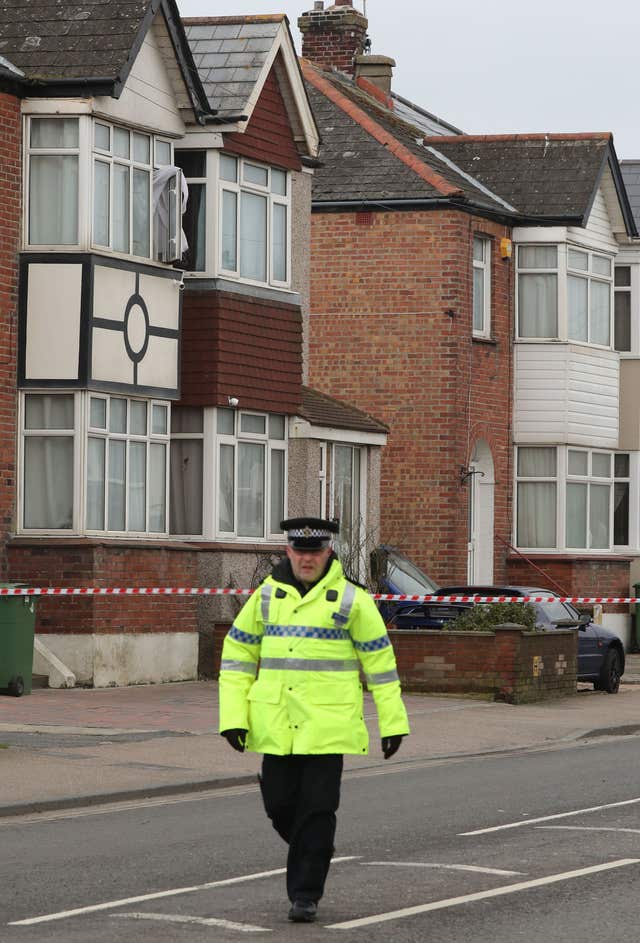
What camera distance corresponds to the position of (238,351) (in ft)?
84.1

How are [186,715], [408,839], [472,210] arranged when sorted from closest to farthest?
[408,839] → [186,715] → [472,210]

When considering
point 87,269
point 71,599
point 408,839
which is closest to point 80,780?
point 408,839

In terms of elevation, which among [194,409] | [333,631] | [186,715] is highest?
[194,409]

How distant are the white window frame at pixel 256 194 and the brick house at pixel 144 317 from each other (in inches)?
1.4

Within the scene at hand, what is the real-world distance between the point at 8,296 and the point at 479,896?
568 inches

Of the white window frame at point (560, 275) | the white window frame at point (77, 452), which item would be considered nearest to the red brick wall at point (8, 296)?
the white window frame at point (77, 452)

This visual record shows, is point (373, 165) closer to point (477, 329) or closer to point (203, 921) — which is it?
point (477, 329)

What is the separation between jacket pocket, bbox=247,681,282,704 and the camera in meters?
8.91

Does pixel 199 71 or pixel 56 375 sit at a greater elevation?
pixel 199 71

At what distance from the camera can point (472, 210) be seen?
3186 cm

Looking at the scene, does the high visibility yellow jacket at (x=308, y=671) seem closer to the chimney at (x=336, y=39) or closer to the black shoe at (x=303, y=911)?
the black shoe at (x=303, y=911)

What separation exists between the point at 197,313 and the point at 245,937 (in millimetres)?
17317

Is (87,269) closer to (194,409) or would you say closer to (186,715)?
(194,409)

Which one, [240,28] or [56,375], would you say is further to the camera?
[240,28]
